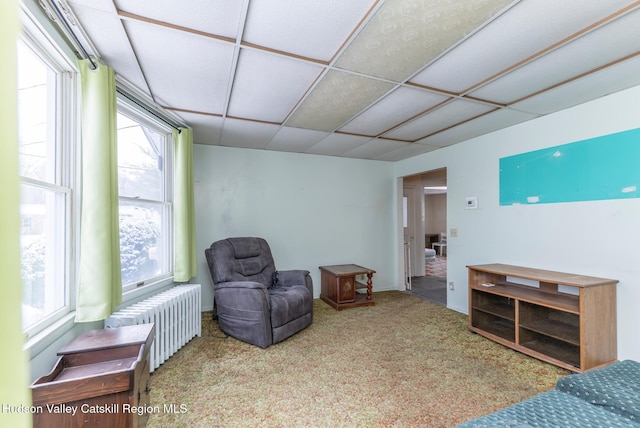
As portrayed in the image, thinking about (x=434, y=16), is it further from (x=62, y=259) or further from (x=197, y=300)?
(x=197, y=300)

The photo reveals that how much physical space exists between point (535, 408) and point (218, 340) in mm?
2714

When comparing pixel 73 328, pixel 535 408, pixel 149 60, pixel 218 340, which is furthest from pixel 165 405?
pixel 149 60

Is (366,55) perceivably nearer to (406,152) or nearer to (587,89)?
(587,89)

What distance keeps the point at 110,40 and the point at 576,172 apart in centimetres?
392

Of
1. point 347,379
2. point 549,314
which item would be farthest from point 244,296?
point 549,314

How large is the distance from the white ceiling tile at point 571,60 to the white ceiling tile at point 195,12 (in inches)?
77.9

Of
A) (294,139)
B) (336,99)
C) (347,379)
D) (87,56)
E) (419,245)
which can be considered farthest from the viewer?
(419,245)

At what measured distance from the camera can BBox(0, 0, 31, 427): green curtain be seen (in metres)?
0.55

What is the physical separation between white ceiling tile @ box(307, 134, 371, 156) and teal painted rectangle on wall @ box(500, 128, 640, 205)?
1.82 m

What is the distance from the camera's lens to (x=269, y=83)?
2156 mm

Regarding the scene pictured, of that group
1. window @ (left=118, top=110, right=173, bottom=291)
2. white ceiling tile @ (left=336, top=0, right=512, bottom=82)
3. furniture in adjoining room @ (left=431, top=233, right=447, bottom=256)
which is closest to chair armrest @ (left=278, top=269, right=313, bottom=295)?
window @ (left=118, top=110, right=173, bottom=291)

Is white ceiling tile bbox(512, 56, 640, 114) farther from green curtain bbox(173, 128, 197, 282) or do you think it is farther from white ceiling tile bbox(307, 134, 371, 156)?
green curtain bbox(173, 128, 197, 282)

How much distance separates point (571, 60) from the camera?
1.83 metres

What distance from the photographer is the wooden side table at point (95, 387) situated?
3.58 ft
